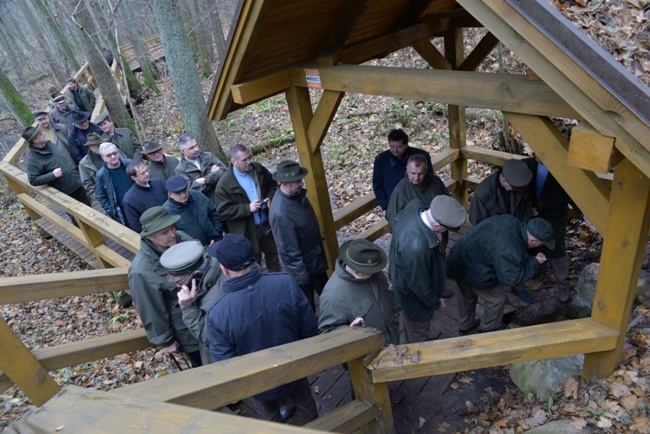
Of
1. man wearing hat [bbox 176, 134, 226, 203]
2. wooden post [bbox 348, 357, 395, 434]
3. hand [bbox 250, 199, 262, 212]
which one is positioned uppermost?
man wearing hat [bbox 176, 134, 226, 203]

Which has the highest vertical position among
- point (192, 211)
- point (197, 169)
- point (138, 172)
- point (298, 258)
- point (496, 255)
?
point (138, 172)

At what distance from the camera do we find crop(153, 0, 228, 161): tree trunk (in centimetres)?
854

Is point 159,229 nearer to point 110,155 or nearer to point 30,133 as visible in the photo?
point 110,155

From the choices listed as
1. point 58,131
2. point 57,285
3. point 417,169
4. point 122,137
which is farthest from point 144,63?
point 57,285

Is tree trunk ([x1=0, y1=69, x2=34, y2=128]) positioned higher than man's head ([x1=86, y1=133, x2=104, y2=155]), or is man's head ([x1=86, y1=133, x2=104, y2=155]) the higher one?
tree trunk ([x1=0, y1=69, x2=34, y2=128])

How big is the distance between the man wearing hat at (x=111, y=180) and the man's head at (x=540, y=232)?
5263 millimetres

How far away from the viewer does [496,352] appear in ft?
9.34

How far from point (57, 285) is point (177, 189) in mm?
1739

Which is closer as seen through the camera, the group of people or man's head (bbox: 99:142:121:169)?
the group of people

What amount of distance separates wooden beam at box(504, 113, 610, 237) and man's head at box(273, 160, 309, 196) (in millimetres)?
2257

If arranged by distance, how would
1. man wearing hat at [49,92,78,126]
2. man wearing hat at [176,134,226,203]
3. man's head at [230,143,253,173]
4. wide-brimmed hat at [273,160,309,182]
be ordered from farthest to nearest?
man wearing hat at [49,92,78,126]
man wearing hat at [176,134,226,203]
man's head at [230,143,253,173]
wide-brimmed hat at [273,160,309,182]

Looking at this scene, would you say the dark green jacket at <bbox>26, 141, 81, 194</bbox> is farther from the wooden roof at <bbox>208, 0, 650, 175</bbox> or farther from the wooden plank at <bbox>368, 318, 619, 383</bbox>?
the wooden plank at <bbox>368, 318, 619, 383</bbox>

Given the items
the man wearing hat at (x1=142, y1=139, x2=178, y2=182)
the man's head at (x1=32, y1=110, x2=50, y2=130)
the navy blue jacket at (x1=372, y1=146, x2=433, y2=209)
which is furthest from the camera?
the man's head at (x1=32, y1=110, x2=50, y2=130)

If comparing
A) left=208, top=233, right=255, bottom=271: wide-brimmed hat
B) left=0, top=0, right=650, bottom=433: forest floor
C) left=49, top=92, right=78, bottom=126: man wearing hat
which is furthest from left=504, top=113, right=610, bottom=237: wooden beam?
left=49, top=92, right=78, bottom=126: man wearing hat
